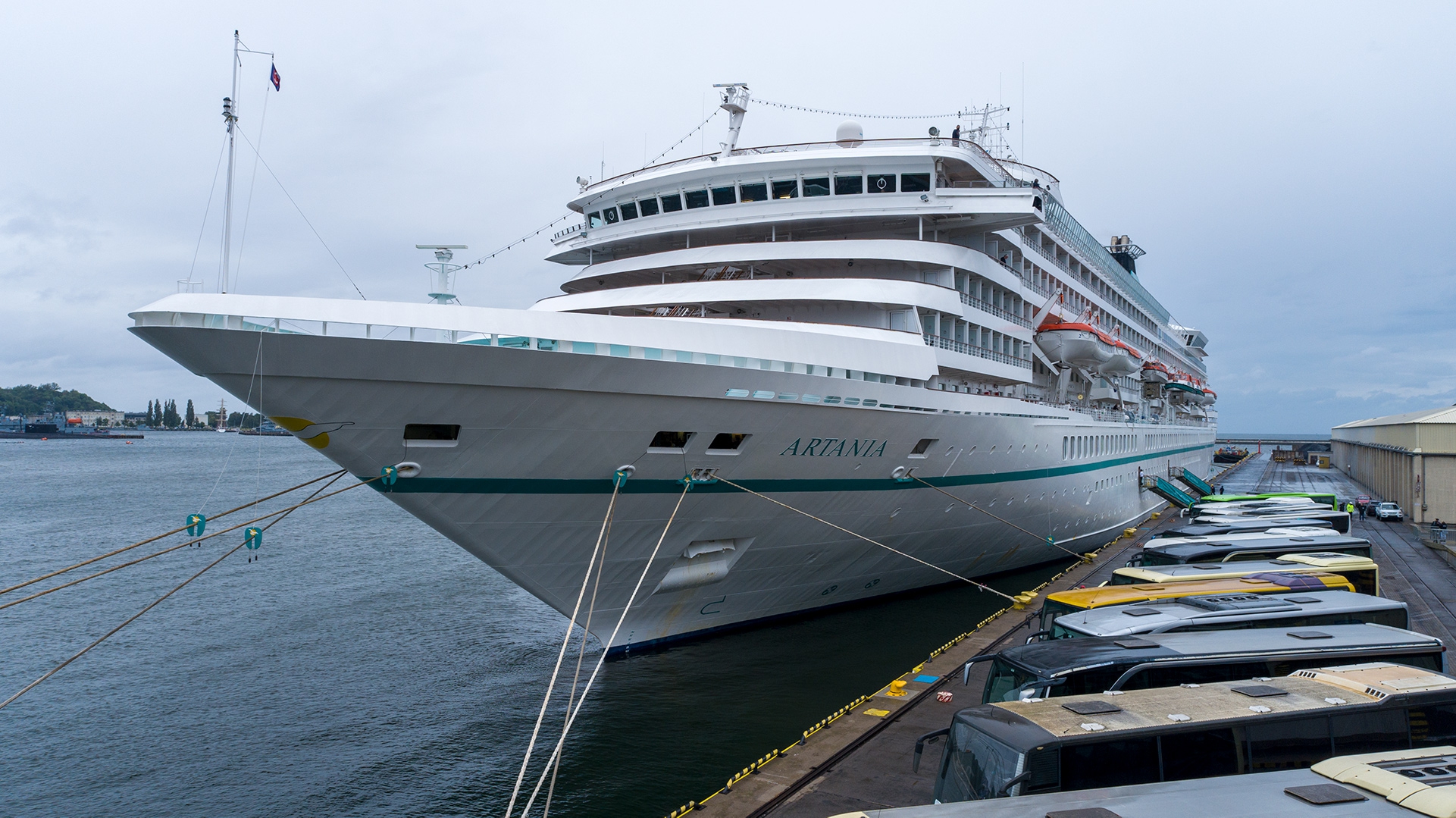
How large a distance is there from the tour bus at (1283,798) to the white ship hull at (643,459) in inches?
248

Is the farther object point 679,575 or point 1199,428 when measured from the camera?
point 1199,428

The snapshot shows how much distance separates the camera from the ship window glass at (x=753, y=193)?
Answer: 16.6 meters

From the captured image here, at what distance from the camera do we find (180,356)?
8.54m

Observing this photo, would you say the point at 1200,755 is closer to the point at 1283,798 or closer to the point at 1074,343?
the point at 1283,798

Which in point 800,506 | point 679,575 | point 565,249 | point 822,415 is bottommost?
point 679,575

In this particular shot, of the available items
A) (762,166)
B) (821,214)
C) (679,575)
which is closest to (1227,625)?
(679,575)

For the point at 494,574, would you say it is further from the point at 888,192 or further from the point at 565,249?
the point at 888,192

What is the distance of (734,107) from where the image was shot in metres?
17.3

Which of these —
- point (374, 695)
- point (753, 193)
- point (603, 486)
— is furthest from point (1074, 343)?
point (374, 695)

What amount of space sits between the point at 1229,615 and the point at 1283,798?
205 inches

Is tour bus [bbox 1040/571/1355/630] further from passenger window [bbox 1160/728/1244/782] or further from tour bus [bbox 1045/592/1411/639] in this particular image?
passenger window [bbox 1160/728/1244/782]

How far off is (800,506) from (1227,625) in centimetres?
598

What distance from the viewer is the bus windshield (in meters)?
5.57

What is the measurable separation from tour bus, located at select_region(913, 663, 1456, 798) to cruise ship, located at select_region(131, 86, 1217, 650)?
544 cm
